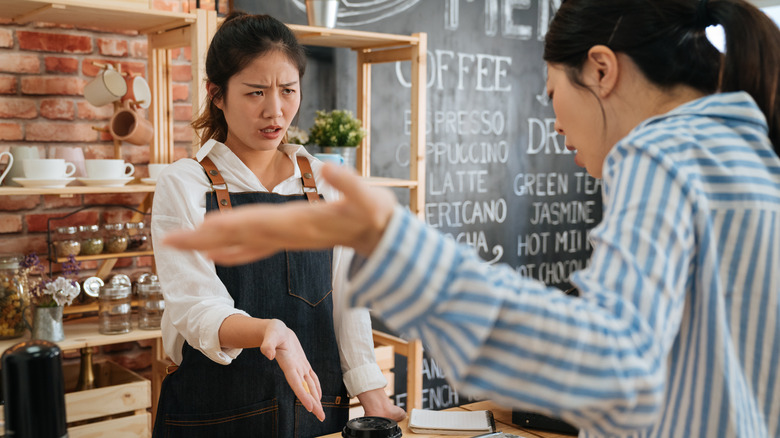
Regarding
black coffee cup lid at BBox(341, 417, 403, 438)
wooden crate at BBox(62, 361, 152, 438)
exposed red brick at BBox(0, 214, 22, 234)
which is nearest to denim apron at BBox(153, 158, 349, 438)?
black coffee cup lid at BBox(341, 417, 403, 438)

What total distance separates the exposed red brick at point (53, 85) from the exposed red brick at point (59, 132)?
12 centimetres

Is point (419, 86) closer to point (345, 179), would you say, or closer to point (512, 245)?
point (512, 245)

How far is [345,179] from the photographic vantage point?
18.3 inches

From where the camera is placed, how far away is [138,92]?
101 inches

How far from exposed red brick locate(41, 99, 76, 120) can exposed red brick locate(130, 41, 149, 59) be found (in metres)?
0.31

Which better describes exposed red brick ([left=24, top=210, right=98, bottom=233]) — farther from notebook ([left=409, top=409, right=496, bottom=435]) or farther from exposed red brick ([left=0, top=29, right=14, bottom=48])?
notebook ([left=409, top=409, right=496, bottom=435])

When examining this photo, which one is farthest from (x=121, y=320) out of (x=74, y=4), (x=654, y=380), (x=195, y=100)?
(x=654, y=380)

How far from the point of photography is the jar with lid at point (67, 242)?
2447mm

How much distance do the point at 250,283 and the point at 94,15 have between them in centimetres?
124

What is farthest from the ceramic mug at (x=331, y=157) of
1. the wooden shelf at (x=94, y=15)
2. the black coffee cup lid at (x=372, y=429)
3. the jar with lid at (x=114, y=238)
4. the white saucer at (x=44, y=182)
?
the black coffee cup lid at (x=372, y=429)

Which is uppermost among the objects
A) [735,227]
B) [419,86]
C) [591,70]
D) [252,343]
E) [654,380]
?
[419,86]

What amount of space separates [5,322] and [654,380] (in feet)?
7.58

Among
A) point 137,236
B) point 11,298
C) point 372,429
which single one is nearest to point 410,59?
point 137,236

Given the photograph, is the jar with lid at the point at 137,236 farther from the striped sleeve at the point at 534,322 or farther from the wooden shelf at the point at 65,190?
the striped sleeve at the point at 534,322
